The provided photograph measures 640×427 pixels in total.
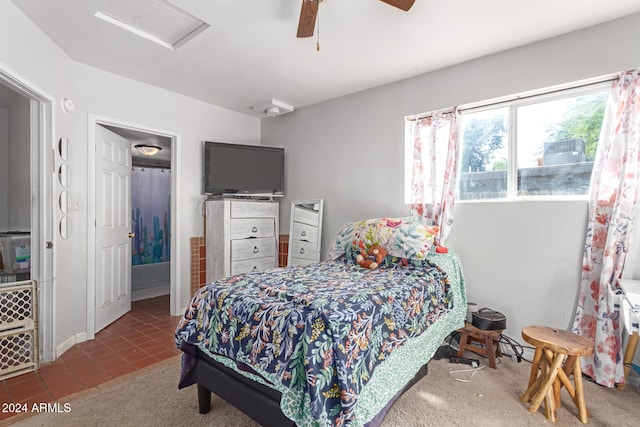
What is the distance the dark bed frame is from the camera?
1.51 metres

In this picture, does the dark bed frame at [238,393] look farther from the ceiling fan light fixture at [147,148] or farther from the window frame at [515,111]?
the ceiling fan light fixture at [147,148]

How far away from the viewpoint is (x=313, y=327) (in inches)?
54.8

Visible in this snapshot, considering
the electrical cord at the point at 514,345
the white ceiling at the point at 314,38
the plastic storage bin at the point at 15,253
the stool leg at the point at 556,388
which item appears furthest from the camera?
the plastic storage bin at the point at 15,253

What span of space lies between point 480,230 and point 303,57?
2.17m

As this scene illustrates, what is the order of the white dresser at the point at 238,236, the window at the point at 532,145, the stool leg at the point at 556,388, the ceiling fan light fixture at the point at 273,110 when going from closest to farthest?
the stool leg at the point at 556,388
the window at the point at 532,145
the white dresser at the point at 238,236
the ceiling fan light fixture at the point at 273,110

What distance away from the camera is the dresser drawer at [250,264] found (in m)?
3.69

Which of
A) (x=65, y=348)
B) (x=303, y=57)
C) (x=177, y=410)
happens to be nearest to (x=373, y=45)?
(x=303, y=57)

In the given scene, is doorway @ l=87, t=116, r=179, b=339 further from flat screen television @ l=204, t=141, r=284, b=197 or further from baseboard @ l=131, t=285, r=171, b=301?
flat screen television @ l=204, t=141, r=284, b=197

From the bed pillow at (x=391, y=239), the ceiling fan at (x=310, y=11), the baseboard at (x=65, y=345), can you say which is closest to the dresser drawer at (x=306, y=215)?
the bed pillow at (x=391, y=239)

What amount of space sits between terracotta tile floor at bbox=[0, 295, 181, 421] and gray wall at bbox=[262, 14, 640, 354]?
2.05 metres

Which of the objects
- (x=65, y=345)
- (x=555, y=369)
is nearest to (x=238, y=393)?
(x=555, y=369)

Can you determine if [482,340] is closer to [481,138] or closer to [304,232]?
[481,138]

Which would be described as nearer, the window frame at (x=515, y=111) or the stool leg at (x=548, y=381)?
the stool leg at (x=548, y=381)

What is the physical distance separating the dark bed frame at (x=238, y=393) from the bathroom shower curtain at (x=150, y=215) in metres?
3.92
